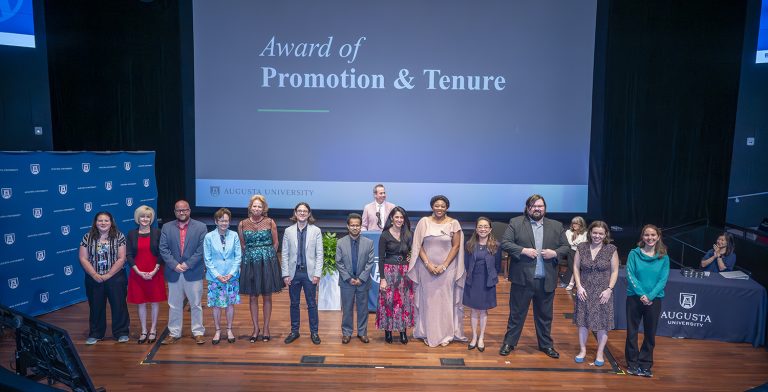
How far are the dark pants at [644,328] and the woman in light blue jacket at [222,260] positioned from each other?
3670mm

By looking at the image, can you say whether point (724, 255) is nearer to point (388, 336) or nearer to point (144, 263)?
point (388, 336)

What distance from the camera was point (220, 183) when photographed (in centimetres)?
943

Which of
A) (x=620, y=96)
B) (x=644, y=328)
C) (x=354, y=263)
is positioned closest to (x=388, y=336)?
(x=354, y=263)

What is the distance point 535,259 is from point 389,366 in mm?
1675

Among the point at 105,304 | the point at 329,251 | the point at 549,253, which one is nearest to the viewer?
the point at 549,253

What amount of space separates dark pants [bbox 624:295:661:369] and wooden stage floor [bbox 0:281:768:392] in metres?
0.16

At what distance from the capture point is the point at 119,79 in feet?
32.3

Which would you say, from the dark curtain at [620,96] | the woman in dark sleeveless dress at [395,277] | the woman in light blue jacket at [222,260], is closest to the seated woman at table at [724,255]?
the dark curtain at [620,96]

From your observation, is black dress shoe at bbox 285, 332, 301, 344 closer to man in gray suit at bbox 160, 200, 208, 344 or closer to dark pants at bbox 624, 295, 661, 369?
man in gray suit at bbox 160, 200, 208, 344

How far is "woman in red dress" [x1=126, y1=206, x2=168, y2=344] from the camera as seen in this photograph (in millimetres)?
5820

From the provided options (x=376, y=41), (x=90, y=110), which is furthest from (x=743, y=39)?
(x=90, y=110)

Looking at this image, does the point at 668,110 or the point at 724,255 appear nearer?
the point at 724,255

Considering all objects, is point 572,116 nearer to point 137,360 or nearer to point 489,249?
point 489,249

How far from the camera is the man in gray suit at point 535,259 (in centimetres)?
560
